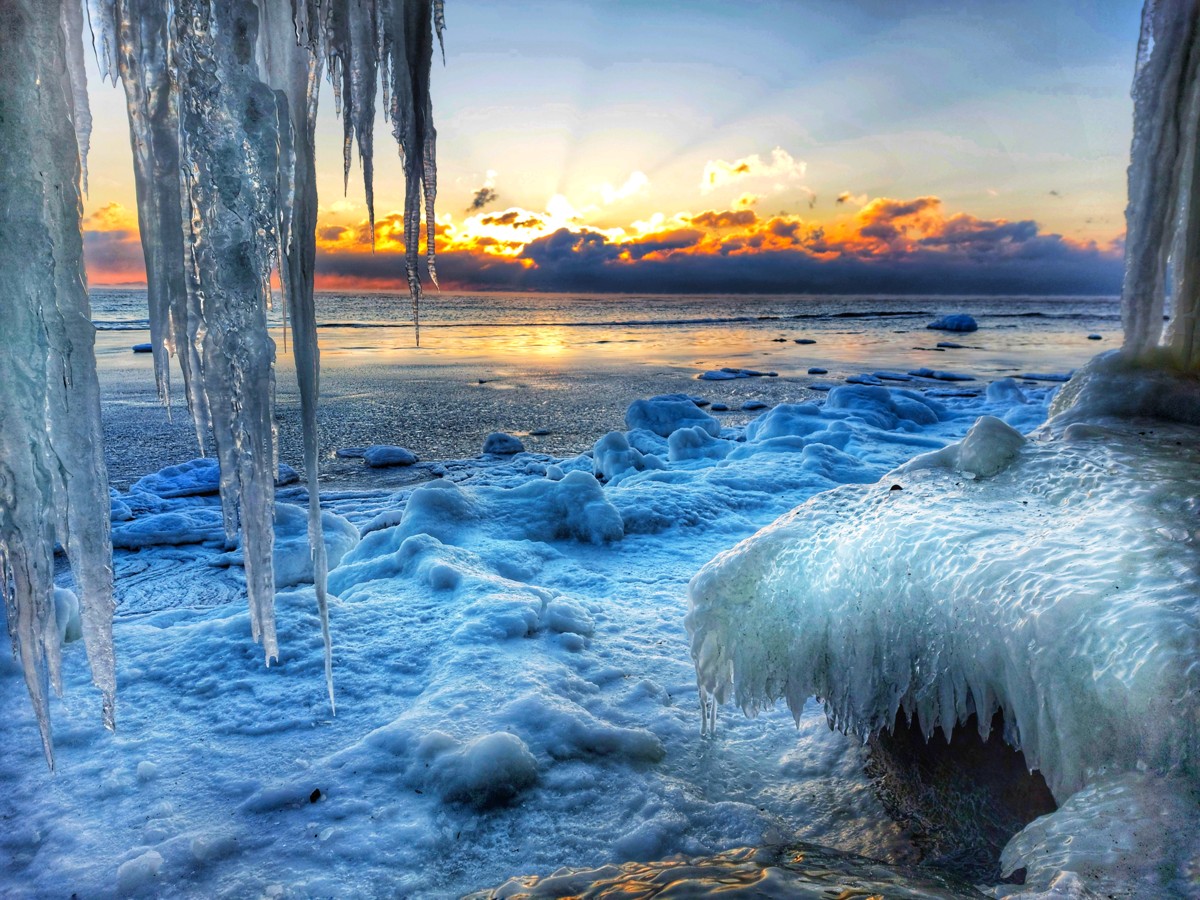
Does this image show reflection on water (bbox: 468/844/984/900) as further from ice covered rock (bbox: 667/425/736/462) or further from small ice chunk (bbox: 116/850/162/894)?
ice covered rock (bbox: 667/425/736/462)

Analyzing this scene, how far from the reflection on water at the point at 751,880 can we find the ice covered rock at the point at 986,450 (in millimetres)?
1229

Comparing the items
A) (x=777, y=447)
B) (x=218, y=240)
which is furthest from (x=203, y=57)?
(x=777, y=447)

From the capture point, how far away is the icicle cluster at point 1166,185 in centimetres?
260

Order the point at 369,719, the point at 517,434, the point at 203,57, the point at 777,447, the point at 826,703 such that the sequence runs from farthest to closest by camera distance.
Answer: the point at 517,434 < the point at 777,447 < the point at 369,719 < the point at 826,703 < the point at 203,57

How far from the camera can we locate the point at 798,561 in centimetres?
204

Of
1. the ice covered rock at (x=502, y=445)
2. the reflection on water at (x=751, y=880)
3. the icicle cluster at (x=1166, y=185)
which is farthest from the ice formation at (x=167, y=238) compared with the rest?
the ice covered rock at (x=502, y=445)

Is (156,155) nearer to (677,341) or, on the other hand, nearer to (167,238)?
(167,238)

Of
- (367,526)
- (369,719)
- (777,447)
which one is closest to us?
(369,719)

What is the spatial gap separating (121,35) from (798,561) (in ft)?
7.05

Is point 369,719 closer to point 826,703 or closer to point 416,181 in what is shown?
point 826,703

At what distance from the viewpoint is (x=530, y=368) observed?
1327 cm

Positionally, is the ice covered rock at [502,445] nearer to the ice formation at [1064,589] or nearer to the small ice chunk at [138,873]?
the ice formation at [1064,589]

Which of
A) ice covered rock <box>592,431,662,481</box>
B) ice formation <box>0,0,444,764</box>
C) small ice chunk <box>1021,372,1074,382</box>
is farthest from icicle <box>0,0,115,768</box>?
small ice chunk <box>1021,372,1074,382</box>

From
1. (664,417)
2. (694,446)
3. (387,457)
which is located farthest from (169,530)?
(664,417)
